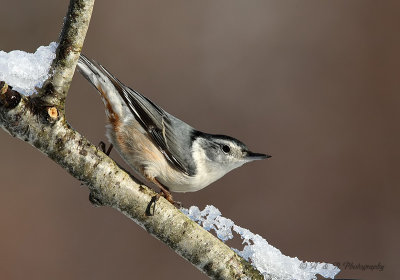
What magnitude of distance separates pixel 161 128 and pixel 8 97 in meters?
0.60

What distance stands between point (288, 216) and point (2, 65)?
1.42 metres

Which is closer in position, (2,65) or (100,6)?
(2,65)

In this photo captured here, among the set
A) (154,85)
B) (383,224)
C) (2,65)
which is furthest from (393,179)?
(2,65)

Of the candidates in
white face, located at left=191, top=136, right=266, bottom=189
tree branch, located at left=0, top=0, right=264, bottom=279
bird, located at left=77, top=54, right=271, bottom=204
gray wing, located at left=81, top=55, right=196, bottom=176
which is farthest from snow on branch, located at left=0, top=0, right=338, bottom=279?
white face, located at left=191, top=136, right=266, bottom=189

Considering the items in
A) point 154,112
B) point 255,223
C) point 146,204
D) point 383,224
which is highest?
point 383,224

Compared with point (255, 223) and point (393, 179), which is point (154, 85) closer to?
point (255, 223)

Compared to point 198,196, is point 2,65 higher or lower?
lower

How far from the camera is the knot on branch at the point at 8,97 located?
84cm

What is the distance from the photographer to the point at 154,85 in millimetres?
2131

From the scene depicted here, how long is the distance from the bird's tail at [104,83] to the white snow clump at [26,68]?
345mm

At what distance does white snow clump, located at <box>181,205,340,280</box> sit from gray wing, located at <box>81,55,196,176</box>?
0.33m

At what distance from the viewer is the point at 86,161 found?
37.7 inches

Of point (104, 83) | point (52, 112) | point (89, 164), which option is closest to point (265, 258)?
point (89, 164)

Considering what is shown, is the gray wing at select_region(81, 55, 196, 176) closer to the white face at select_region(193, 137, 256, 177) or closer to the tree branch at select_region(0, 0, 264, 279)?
the white face at select_region(193, 137, 256, 177)
